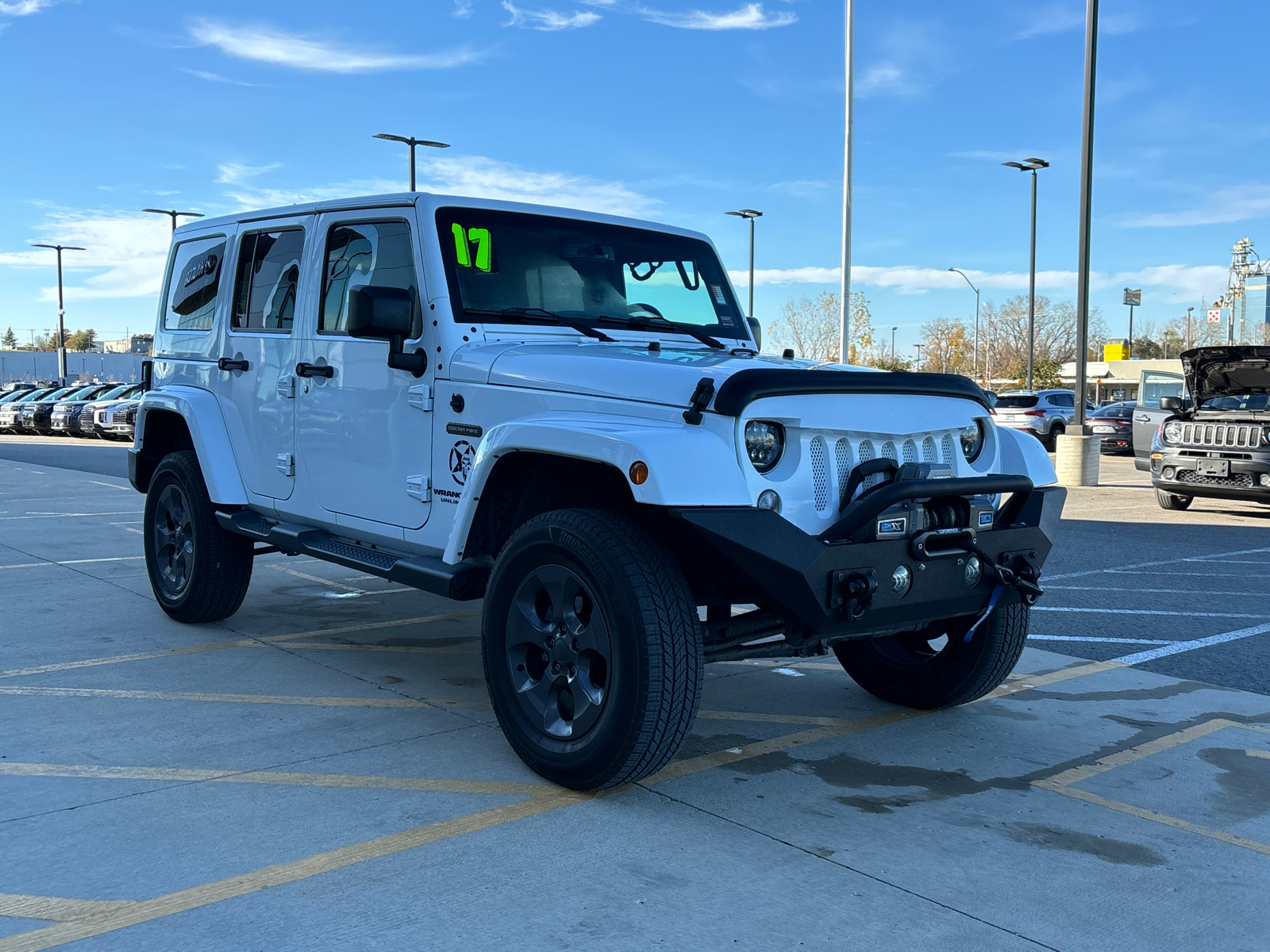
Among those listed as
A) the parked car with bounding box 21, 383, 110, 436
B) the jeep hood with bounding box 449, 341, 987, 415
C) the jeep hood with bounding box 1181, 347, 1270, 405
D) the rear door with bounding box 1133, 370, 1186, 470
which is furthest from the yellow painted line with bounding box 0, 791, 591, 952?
the parked car with bounding box 21, 383, 110, 436

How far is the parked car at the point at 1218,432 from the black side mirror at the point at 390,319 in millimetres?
11354

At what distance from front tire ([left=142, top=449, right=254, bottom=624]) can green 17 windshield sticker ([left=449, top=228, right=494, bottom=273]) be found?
2229 mm

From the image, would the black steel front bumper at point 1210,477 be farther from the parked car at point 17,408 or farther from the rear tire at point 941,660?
the parked car at point 17,408

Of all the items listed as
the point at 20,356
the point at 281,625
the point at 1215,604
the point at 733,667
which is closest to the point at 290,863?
the point at 733,667

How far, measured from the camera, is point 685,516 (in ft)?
11.6

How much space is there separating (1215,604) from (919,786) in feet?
15.5

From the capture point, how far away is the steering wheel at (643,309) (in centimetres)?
529

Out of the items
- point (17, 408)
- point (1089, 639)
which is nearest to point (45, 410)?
point (17, 408)

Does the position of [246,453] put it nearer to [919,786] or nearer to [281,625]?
[281,625]

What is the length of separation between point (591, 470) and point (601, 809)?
→ 1203 millimetres

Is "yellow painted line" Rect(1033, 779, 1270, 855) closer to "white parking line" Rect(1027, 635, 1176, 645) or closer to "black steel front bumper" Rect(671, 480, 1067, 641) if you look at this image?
"black steel front bumper" Rect(671, 480, 1067, 641)

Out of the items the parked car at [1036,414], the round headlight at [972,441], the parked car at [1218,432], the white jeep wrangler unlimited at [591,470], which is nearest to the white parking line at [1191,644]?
the white jeep wrangler unlimited at [591,470]

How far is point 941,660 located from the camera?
5051 millimetres

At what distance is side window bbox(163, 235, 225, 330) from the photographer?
6.49 m
